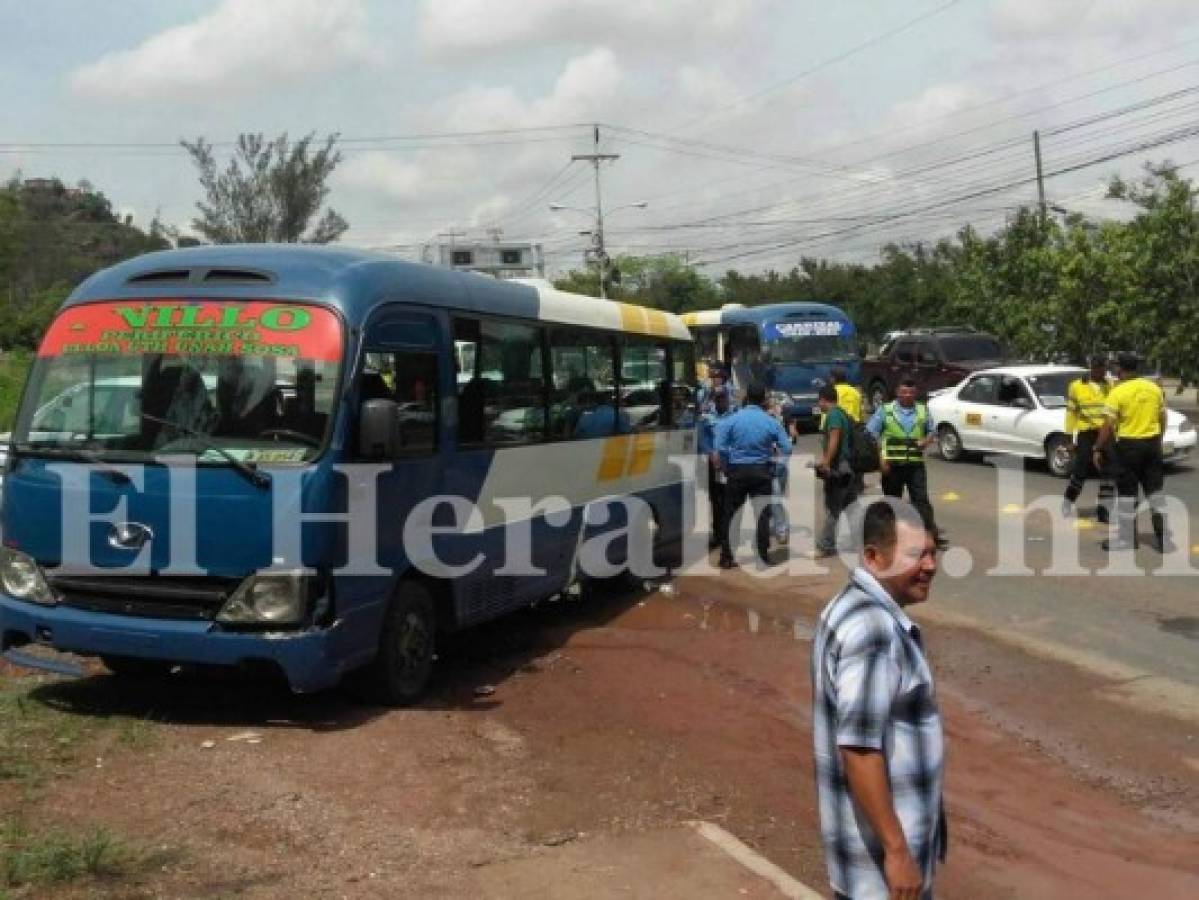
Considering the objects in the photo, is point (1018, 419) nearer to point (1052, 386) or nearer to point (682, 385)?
point (1052, 386)

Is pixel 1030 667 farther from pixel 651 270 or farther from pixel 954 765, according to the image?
pixel 651 270

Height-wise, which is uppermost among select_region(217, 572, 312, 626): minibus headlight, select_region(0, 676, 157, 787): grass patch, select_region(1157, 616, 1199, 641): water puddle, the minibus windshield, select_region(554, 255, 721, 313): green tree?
select_region(554, 255, 721, 313): green tree

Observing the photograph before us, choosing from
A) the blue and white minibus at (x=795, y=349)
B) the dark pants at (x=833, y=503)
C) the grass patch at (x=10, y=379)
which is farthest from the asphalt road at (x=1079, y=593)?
the grass patch at (x=10, y=379)

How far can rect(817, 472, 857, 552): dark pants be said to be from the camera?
12.8 m

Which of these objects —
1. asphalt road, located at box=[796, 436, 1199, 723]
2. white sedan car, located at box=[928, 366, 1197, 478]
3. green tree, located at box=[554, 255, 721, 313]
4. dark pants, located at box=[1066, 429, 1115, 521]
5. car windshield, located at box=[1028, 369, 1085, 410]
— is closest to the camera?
asphalt road, located at box=[796, 436, 1199, 723]

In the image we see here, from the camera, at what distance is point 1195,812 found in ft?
19.7

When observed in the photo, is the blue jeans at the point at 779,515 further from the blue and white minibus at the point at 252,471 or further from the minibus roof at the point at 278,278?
the minibus roof at the point at 278,278

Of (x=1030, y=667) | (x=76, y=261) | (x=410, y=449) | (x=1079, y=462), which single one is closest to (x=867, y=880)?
(x=410, y=449)

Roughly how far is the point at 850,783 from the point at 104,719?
509cm

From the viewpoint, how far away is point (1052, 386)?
759 inches

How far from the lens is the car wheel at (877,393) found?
2861 cm

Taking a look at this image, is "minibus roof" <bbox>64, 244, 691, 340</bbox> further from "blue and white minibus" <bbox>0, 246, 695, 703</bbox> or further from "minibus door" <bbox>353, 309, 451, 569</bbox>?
"minibus door" <bbox>353, 309, 451, 569</bbox>

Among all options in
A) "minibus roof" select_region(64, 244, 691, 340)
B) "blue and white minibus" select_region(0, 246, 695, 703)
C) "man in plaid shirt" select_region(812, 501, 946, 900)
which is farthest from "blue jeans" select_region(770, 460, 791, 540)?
"man in plaid shirt" select_region(812, 501, 946, 900)

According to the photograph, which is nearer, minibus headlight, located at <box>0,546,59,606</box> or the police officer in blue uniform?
minibus headlight, located at <box>0,546,59,606</box>
